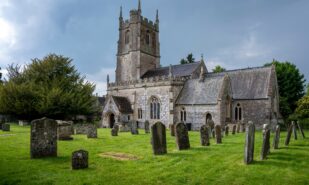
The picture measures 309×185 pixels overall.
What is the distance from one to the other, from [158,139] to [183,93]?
70.2ft

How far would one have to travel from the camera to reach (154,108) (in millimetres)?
33719

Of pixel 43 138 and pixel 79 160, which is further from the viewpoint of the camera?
pixel 43 138

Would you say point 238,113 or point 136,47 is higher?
point 136,47

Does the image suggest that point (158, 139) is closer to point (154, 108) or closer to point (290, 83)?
point (154, 108)

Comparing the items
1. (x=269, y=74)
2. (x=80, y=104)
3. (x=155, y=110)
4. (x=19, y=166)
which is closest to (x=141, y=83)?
(x=155, y=110)

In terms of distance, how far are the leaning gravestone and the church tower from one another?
2854 centimetres

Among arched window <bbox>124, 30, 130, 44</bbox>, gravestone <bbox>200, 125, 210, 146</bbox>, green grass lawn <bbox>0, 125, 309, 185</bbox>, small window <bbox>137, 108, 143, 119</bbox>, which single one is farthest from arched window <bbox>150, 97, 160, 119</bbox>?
green grass lawn <bbox>0, 125, 309, 185</bbox>

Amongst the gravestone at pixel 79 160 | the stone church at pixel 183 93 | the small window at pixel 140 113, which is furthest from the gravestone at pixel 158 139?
the small window at pixel 140 113

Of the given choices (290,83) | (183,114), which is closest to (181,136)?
(183,114)

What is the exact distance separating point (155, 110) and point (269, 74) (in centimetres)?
1458

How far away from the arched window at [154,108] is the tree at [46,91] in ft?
28.0

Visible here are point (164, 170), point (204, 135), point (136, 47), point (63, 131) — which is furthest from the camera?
point (136, 47)

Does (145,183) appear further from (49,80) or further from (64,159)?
(49,80)

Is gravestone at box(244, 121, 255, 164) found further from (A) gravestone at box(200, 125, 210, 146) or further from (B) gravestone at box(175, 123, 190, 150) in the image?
(A) gravestone at box(200, 125, 210, 146)
